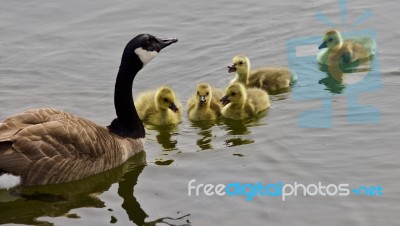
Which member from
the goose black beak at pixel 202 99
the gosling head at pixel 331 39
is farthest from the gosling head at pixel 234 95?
the gosling head at pixel 331 39

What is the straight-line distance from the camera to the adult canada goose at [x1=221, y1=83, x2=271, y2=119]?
33.2 ft

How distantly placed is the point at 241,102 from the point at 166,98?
35.7 inches

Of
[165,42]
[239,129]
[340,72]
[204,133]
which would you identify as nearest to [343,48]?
[340,72]

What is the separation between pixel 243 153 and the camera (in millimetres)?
9172

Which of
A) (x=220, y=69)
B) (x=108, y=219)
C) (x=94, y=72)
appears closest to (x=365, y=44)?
(x=220, y=69)

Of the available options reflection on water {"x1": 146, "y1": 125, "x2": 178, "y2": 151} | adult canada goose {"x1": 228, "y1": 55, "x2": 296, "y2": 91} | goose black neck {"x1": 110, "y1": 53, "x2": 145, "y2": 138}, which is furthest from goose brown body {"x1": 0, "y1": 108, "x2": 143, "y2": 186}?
adult canada goose {"x1": 228, "y1": 55, "x2": 296, "y2": 91}

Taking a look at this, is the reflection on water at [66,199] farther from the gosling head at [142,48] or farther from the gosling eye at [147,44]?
the gosling eye at [147,44]

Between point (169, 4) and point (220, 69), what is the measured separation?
263cm

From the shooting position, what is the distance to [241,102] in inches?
400

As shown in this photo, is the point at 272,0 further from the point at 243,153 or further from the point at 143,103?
the point at 243,153

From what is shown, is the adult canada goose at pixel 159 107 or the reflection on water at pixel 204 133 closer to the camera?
the reflection on water at pixel 204 133

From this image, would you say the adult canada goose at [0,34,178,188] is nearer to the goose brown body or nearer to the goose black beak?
the goose brown body

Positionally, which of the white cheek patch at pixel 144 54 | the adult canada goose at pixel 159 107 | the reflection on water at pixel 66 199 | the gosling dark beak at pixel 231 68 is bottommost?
the reflection on water at pixel 66 199

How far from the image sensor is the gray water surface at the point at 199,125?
795 centimetres
